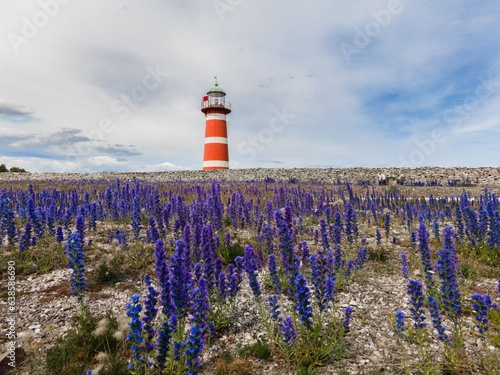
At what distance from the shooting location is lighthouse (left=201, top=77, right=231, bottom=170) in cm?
3953

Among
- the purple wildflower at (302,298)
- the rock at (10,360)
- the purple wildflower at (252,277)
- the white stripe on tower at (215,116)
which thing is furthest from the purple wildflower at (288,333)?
the white stripe on tower at (215,116)

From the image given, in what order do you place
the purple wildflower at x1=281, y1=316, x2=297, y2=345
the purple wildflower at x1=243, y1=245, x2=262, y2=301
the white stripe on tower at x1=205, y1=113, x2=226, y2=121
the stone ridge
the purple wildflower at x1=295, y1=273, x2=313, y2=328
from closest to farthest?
the purple wildflower at x1=295, y1=273, x2=313, y2=328 < the purple wildflower at x1=281, y1=316, x2=297, y2=345 < the purple wildflower at x1=243, y1=245, x2=262, y2=301 < the stone ridge < the white stripe on tower at x1=205, y1=113, x2=226, y2=121

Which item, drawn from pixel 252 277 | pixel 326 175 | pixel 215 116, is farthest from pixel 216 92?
pixel 252 277

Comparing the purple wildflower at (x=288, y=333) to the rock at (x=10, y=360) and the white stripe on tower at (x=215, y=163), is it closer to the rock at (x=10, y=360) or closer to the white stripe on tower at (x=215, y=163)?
the rock at (x=10, y=360)

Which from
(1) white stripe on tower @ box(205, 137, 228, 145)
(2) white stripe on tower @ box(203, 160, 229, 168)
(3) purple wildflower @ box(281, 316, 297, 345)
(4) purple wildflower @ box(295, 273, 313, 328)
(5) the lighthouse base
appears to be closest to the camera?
(4) purple wildflower @ box(295, 273, 313, 328)

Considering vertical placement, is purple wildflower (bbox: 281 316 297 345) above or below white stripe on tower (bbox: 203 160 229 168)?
below

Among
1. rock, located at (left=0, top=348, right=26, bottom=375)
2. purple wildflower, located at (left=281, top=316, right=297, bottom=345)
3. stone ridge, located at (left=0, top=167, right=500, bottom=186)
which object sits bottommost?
rock, located at (left=0, top=348, right=26, bottom=375)

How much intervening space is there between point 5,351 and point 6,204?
3.78m

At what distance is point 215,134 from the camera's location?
1596 inches

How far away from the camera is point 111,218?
30.0ft

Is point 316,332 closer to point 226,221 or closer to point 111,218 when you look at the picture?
point 226,221

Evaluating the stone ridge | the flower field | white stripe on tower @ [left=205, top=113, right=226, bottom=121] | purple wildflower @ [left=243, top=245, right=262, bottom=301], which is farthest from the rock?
white stripe on tower @ [left=205, top=113, right=226, bottom=121]

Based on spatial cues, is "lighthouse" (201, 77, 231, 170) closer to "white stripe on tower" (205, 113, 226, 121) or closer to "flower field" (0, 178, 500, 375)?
"white stripe on tower" (205, 113, 226, 121)

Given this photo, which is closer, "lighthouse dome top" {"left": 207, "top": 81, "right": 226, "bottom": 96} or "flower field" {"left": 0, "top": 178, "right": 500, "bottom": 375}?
"flower field" {"left": 0, "top": 178, "right": 500, "bottom": 375}
